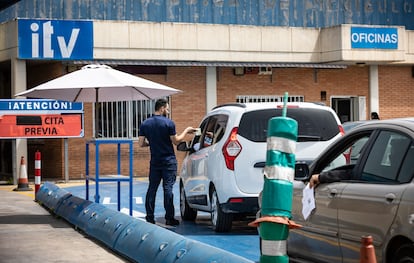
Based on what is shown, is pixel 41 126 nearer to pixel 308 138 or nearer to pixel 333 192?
pixel 308 138

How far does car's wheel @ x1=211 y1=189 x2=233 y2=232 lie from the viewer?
41.3ft

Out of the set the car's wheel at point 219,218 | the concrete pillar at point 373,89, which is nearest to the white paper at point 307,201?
the car's wheel at point 219,218

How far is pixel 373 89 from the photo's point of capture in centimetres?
2978

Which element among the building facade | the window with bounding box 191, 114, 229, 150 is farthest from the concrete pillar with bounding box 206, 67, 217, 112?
the window with bounding box 191, 114, 229, 150

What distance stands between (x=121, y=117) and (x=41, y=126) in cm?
346

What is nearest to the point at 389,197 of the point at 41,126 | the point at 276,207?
the point at 276,207

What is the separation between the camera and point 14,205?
1772cm

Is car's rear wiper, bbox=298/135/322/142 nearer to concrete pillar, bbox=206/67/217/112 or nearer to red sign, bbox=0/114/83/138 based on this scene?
red sign, bbox=0/114/83/138

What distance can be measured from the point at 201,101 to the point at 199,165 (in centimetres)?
1406

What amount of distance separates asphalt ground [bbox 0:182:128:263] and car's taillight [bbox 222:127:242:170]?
2073mm

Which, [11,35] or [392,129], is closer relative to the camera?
[392,129]

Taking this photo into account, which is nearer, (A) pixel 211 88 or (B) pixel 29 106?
(B) pixel 29 106

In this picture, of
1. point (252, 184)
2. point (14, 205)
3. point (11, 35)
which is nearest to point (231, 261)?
point (252, 184)

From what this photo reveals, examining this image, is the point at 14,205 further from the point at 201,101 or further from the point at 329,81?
the point at 329,81
